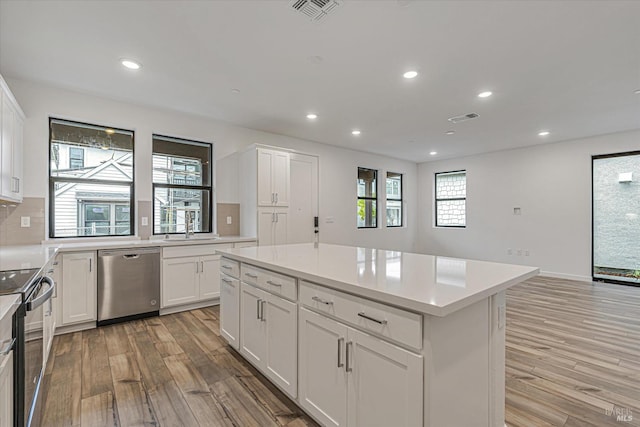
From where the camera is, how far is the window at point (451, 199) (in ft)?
24.6

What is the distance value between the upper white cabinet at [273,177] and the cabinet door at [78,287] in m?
2.15

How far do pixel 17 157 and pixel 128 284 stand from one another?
166 cm

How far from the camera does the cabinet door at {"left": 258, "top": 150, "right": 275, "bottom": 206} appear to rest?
448 cm

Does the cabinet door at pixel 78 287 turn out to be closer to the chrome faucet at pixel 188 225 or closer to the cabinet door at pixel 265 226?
the chrome faucet at pixel 188 225

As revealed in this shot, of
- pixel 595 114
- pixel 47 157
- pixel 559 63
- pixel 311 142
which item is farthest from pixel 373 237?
pixel 47 157

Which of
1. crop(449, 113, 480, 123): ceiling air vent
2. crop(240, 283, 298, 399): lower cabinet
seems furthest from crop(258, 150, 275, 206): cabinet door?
crop(449, 113, 480, 123): ceiling air vent

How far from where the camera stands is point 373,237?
7156mm

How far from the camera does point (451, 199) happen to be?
772 centimetres

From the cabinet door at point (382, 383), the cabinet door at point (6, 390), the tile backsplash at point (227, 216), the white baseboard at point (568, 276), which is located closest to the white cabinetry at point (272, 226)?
the tile backsplash at point (227, 216)

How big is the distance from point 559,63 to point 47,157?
5421mm

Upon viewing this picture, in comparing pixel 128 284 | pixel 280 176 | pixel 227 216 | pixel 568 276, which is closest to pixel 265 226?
pixel 227 216

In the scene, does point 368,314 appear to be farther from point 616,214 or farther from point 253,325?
point 616,214

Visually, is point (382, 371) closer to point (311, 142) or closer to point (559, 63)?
point (559, 63)

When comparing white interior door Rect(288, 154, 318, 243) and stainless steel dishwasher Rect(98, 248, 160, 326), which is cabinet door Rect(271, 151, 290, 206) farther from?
stainless steel dishwasher Rect(98, 248, 160, 326)
